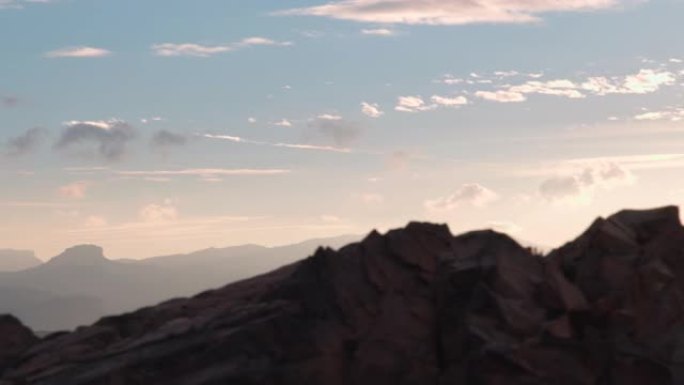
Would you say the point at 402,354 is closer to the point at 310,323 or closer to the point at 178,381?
the point at 310,323

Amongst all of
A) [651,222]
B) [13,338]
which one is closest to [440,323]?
[651,222]

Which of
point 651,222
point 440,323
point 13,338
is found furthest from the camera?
point 13,338

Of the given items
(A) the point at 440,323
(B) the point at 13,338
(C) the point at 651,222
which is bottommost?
(A) the point at 440,323

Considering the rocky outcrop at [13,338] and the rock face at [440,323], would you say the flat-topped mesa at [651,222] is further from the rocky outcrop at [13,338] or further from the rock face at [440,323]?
the rocky outcrop at [13,338]

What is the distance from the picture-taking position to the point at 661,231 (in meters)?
81.0

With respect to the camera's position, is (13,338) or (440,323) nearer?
(440,323)

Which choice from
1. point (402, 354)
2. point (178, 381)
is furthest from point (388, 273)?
point (178, 381)

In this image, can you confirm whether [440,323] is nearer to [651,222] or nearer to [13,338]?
[651,222]

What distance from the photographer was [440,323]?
74312 mm

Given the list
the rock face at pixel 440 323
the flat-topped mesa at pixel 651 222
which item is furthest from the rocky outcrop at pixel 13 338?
the flat-topped mesa at pixel 651 222

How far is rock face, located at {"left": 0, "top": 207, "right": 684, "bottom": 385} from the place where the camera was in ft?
230

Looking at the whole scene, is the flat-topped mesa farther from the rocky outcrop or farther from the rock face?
the rocky outcrop

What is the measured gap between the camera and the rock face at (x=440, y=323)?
70.2 meters

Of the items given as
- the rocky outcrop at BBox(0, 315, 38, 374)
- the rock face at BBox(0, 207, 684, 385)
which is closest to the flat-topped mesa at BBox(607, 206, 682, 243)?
the rock face at BBox(0, 207, 684, 385)
